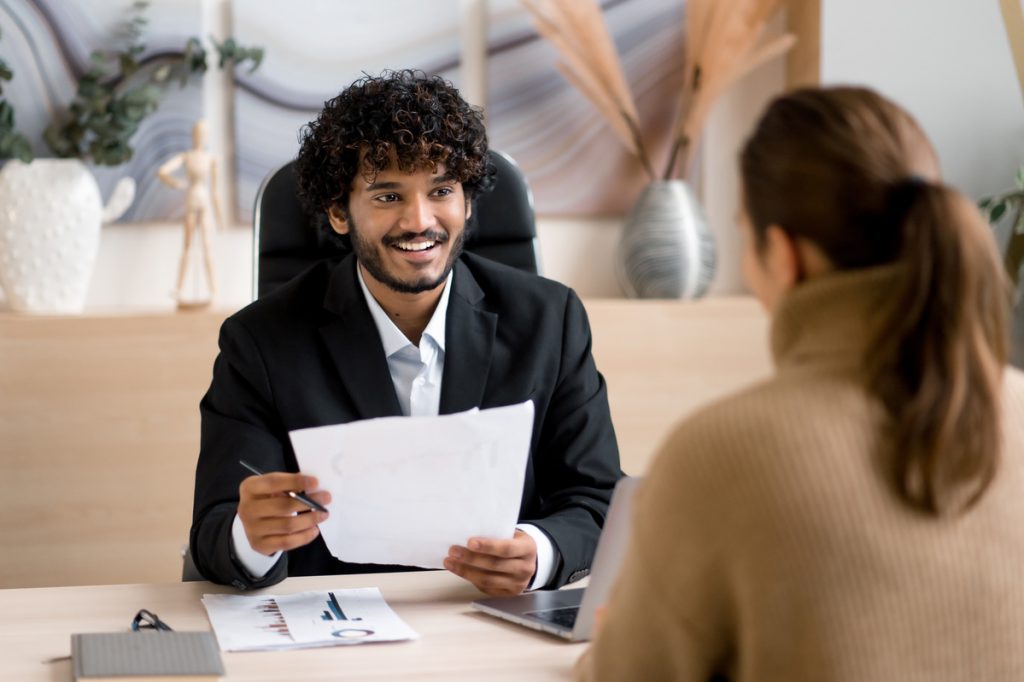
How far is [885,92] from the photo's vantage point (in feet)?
10.2

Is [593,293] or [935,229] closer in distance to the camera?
[935,229]

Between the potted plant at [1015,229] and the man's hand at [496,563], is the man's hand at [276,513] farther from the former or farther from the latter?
the potted plant at [1015,229]

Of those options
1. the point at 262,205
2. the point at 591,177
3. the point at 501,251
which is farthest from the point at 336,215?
the point at 591,177

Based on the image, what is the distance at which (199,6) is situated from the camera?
2.98 meters

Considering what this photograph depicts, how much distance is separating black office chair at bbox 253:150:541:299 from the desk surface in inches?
25.9

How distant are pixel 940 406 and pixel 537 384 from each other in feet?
3.36

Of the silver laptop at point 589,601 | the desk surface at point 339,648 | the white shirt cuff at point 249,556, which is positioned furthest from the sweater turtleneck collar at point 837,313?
the white shirt cuff at point 249,556

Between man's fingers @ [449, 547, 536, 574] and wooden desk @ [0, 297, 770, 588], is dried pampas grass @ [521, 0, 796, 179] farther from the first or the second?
man's fingers @ [449, 547, 536, 574]

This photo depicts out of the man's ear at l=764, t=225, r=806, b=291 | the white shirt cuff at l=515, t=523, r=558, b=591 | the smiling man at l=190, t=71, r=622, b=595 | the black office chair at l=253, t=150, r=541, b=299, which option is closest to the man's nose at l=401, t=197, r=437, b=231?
the smiling man at l=190, t=71, r=622, b=595

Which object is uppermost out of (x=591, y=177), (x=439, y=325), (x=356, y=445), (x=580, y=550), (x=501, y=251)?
(x=591, y=177)

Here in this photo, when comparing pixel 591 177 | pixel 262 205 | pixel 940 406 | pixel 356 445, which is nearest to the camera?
pixel 940 406

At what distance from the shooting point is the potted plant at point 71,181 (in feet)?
9.01

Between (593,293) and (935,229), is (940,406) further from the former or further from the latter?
(593,293)

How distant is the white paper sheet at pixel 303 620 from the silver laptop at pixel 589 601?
0.41 ft
